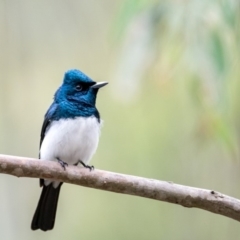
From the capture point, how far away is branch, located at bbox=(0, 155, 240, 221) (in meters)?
2.13

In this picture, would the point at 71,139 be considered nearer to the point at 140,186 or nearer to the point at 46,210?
the point at 46,210

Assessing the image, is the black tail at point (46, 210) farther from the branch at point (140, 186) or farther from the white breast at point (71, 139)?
the branch at point (140, 186)

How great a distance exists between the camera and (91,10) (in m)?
3.26

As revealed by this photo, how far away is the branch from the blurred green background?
205 millimetres

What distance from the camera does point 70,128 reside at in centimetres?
285

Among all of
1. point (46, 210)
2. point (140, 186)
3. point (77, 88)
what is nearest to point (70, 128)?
point (77, 88)

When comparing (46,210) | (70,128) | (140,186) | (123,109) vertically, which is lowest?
(46,210)

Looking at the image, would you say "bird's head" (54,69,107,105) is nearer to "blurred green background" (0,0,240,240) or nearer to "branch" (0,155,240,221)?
"blurred green background" (0,0,240,240)

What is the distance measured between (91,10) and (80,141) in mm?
838

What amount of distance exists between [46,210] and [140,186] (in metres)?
0.98

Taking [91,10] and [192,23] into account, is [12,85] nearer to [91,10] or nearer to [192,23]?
[91,10]

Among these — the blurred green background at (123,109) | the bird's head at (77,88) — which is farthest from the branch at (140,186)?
the bird's head at (77,88)

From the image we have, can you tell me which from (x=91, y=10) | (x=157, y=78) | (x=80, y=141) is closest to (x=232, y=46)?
(x=157, y=78)

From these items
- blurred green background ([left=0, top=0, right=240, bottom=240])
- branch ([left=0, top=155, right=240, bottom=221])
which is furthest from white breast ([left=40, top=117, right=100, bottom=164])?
branch ([left=0, top=155, right=240, bottom=221])
